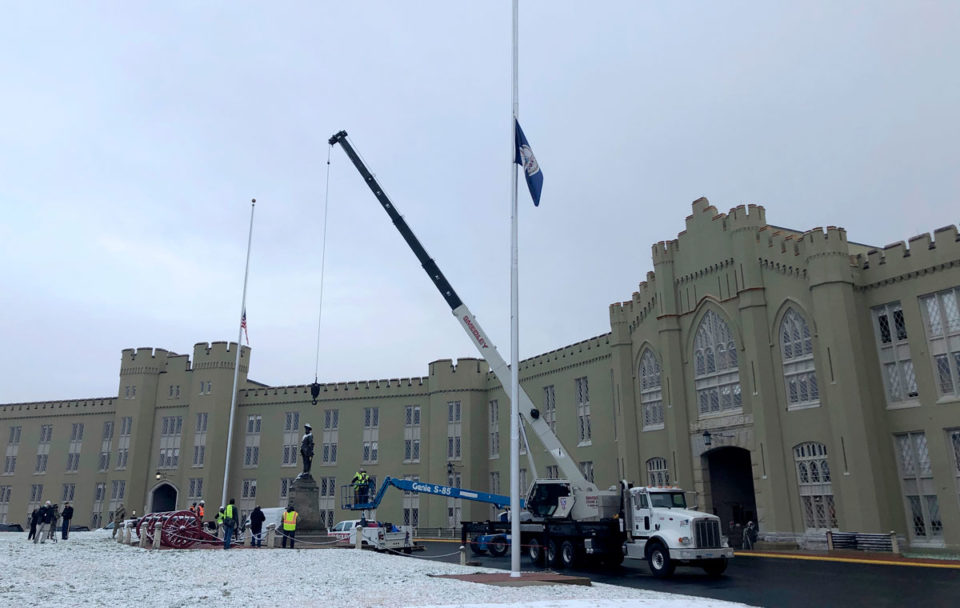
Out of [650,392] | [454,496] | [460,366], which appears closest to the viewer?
[454,496]

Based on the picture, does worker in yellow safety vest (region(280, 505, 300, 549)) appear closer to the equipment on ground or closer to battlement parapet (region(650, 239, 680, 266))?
the equipment on ground

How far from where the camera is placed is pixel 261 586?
1490 cm

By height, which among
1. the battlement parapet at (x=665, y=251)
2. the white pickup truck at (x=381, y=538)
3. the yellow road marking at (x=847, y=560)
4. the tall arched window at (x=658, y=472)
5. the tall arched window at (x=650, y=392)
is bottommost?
the yellow road marking at (x=847, y=560)

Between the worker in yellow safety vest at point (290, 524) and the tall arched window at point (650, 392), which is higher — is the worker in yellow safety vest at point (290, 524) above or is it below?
below

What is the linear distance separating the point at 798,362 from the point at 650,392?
8.24 meters

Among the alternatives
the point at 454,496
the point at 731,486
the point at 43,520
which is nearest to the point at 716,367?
the point at 731,486

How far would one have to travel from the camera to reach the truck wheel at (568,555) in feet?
79.8

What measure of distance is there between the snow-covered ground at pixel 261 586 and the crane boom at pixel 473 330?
7000 mm

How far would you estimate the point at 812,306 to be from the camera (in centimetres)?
2903

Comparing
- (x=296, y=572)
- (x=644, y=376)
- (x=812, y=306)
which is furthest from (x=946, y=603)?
(x=644, y=376)

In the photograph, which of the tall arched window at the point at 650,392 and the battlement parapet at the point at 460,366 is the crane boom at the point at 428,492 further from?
the battlement parapet at the point at 460,366

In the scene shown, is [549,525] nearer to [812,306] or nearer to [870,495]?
[870,495]

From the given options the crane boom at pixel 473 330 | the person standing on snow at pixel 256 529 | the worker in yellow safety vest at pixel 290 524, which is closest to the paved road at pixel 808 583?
the crane boom at pixel 473 330

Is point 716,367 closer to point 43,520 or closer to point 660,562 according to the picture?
point 660,562
